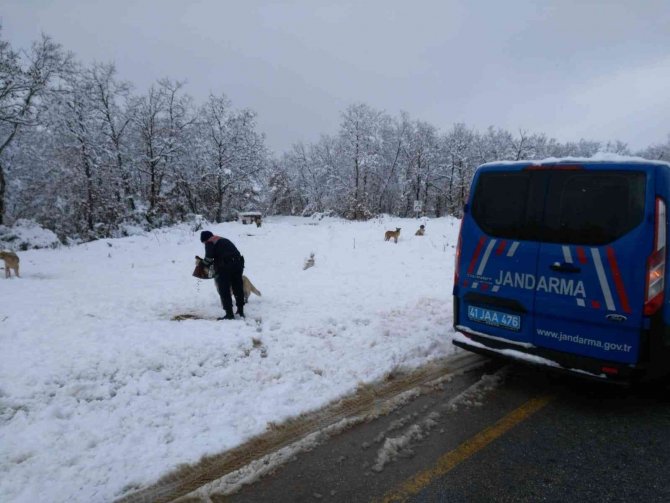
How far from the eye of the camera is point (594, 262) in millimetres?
3592

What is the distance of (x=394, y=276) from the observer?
35.1 feet

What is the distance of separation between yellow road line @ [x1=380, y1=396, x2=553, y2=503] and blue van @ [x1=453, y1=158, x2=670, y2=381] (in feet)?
1.51

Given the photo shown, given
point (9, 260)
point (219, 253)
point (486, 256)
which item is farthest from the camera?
point (9, 260)

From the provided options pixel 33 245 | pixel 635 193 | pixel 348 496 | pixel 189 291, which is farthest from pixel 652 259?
pixel 33 245

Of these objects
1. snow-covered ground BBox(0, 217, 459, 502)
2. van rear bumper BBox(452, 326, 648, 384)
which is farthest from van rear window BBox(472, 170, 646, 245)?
snow-covered ground BBox(0, 217, 459, 502)

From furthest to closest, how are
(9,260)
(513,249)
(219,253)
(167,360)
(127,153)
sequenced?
(127,153), (9,260), (219,253), (167,360), (513,249)

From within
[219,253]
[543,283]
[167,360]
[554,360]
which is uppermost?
[219,253]

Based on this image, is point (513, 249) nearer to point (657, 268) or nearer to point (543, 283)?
point (543, 283)

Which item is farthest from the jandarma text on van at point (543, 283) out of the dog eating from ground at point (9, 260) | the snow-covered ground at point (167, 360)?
the dog eating from ground at point (9, 260)

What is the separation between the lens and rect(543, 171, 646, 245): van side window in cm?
346

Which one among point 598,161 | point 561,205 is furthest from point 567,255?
point 598,161

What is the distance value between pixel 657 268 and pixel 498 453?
6.59 feet

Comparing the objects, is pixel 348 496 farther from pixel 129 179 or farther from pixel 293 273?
pixel 129 179

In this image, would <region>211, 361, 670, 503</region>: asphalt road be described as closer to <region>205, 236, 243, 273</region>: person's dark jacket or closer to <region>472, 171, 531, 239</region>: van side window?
<region>472, 171, 531, 239</region>: van side window
